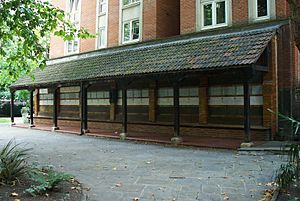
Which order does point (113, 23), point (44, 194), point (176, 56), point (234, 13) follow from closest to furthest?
1. point (44, 194)
2. point (176, 56)
3. point (234, 13)
4. point (113, 23)

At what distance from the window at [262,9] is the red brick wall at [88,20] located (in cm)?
1114

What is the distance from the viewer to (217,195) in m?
5.99

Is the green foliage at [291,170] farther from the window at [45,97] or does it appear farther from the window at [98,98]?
the window at [45,97]

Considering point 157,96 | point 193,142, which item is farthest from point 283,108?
point 157,96

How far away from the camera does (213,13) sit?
15.8 meters

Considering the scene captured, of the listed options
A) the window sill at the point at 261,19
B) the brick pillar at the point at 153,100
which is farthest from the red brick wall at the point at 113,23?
the window sill at the point at 261,19

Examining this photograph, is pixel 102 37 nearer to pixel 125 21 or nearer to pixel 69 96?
pixel 125 21

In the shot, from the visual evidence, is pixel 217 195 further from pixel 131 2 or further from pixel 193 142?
pixel 131 2

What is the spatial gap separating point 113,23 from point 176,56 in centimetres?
799

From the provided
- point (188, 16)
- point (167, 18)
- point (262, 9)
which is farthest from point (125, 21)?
point (262, 9)

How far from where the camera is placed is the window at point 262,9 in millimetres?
13925

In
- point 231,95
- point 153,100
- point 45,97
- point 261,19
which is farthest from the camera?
point 45,97

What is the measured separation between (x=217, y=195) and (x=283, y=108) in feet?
27.1

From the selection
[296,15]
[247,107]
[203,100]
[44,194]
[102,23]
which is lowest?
[44,194]
